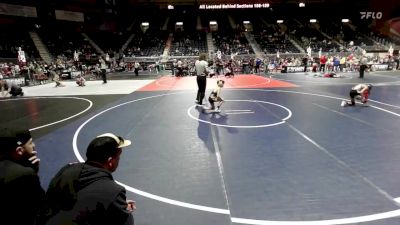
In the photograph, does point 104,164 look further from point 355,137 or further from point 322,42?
point 322,42

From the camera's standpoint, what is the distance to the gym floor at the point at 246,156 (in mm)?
4137

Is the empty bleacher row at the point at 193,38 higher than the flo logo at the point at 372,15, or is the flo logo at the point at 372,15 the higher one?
the flo logo at the point at 372,15

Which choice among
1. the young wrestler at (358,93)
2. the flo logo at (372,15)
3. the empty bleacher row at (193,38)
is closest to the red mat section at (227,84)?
the young wrestler at (358,93)

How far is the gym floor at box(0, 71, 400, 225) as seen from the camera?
4.14 meters

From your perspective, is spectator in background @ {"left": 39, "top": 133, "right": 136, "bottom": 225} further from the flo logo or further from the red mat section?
the flo logo

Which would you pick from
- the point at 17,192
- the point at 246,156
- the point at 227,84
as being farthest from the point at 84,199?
the point at 227,84

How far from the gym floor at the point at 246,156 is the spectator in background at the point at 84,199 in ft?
3.68

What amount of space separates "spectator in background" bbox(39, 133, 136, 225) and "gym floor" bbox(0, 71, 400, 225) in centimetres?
112

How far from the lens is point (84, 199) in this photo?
202 centimetres

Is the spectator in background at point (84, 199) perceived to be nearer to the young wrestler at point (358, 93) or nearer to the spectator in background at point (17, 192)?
the spectator in background at point (17, 192)

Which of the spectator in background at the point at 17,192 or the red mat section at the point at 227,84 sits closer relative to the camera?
the spectator in background at the point at 17,192

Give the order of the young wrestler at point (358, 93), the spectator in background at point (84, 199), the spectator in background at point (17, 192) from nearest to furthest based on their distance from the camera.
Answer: the spectator in background at point (84, 199), the spectator in background at point (17, 192), the young wrestler at point (358, 93)

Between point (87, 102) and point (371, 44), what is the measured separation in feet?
131

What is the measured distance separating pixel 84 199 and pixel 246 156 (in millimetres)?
4465
